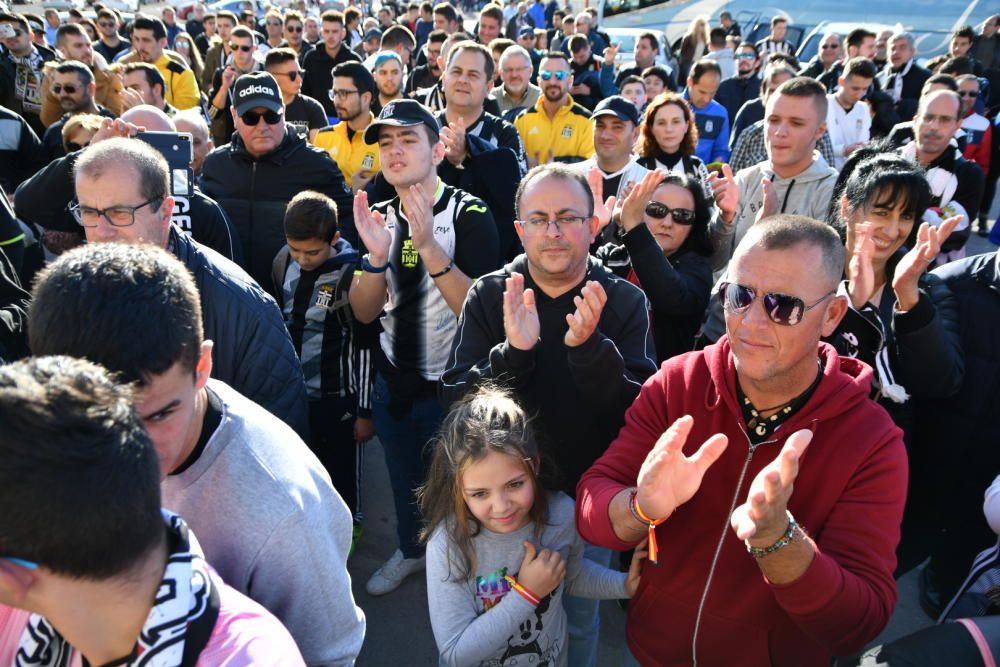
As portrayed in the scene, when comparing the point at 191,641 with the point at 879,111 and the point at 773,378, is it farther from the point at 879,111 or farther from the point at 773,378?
the point at 879,111

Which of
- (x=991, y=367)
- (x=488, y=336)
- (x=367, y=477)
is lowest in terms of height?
(x=367, y=477)

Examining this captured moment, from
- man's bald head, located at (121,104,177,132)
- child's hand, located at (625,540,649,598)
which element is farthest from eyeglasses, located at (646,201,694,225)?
man's bald head, located at (121,104,177,132)

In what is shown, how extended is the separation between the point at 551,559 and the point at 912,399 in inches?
61.2

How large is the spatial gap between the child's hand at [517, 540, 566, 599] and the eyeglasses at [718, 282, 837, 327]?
0.85 metres

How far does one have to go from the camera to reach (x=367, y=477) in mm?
4133

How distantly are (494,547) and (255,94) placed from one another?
2.90 m

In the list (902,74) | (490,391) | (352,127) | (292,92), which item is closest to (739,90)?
(902,74)

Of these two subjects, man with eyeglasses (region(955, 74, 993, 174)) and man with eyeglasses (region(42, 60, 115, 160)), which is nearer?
man with eyeglasses (region(42, 60, 115, 160))

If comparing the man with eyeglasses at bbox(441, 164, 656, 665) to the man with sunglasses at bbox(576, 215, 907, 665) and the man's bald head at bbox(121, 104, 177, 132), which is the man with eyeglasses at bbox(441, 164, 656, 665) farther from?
the man's bald head at bbox(121, 104, 177, 132)

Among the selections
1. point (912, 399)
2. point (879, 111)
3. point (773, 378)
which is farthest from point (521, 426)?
point (879, 111)

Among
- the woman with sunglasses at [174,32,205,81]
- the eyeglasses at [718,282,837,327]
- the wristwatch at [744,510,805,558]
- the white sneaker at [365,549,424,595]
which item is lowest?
the white sneaker at [365,549,424,595]

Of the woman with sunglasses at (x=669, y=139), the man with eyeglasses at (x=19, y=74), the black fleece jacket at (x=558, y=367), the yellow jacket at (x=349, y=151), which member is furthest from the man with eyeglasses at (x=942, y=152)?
the man with eyeglasses at (x=19, y=74)

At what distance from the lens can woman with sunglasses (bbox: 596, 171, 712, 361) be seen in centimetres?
285

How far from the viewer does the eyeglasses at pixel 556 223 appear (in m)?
2.40
